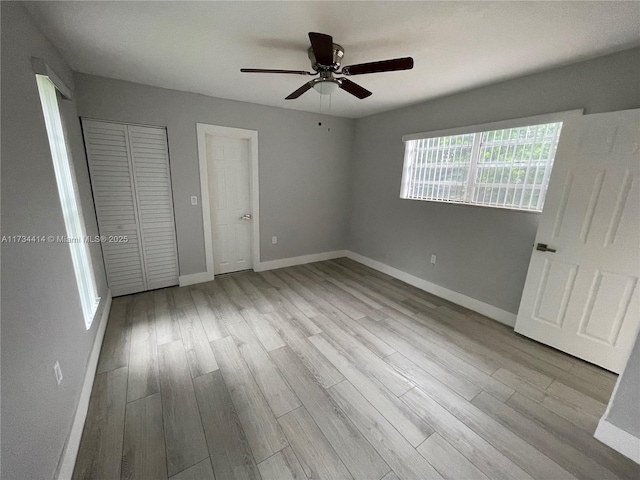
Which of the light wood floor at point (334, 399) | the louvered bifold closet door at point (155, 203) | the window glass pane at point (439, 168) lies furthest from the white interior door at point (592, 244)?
the louvered bifold closet door at point (155, 203)

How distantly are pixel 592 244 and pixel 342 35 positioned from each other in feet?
8.39

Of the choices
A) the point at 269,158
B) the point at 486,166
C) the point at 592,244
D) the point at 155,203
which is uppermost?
the point at 269,158

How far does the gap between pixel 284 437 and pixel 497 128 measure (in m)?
3.28

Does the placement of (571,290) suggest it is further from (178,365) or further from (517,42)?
(178,365)

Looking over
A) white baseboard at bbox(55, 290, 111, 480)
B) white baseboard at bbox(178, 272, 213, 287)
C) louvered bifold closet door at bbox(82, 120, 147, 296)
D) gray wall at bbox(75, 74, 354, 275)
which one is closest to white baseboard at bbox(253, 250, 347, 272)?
gray wall at bbox(75, 74, 354, 275)

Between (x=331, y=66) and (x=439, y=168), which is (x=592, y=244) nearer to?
(x=439, y=168)

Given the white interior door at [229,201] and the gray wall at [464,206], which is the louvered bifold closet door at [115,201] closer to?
the white interior door at [229,201]

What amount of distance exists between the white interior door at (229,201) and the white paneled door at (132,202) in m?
0.57

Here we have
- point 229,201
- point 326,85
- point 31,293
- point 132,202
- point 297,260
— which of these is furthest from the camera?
point 297,260

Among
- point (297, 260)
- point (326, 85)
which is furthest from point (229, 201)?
point (326, 85)

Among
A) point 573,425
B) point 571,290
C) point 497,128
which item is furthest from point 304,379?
point 497,128

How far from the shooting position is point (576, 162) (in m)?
2.06

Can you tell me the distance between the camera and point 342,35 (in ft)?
5.76

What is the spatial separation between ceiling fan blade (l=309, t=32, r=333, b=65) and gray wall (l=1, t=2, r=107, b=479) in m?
1.48
